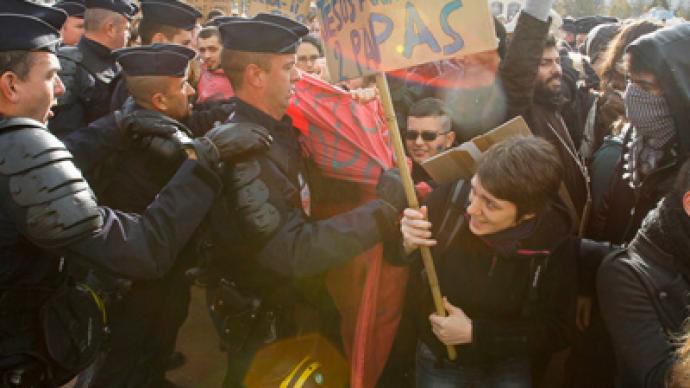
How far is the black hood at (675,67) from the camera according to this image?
2119 millimetres

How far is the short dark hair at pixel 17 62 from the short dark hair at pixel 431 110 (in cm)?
181

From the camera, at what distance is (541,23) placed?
2717 mm

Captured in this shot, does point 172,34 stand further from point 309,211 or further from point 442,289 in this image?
point 442,289

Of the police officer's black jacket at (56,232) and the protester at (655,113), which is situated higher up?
the protester at (655,113)

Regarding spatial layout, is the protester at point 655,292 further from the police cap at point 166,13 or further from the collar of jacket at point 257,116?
the police cap at point 166,13

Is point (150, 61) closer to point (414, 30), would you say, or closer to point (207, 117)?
point (207, 117)

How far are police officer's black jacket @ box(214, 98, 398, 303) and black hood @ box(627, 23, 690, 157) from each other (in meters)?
1.13

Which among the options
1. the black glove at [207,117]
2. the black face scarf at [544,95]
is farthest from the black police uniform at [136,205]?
the black face scarf at [544,95]

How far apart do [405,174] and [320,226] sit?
0.43 metres

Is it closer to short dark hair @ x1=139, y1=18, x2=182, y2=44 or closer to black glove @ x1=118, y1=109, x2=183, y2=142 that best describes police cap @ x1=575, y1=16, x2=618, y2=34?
short dark hair @ x1=139, y1=18, x2=182, y2=44

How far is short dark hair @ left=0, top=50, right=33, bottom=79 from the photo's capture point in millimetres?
1947

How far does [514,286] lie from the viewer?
2.24 meters

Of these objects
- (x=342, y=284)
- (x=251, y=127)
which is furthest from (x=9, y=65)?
(x=342, y=284)

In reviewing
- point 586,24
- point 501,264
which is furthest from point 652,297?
point 586,24
